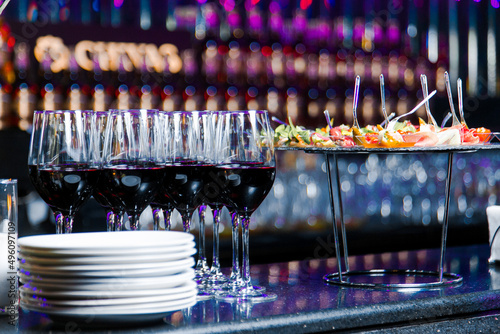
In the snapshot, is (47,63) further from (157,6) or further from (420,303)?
(420,303)

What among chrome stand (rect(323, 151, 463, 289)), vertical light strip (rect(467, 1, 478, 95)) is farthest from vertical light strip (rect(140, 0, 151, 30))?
chrome stand (rect(323, 151, 463, 289))

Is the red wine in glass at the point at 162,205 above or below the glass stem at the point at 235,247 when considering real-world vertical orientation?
above

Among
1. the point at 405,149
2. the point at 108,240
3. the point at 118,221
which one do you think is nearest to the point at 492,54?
the point at 405,149

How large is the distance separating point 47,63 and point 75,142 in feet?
12.0

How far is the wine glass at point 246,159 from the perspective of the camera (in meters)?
1.10

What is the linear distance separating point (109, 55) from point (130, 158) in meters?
3.84

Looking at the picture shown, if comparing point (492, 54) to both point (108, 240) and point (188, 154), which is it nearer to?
point (188, 154)

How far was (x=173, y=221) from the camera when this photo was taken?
324cm

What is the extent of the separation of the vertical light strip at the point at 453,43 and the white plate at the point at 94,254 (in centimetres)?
599

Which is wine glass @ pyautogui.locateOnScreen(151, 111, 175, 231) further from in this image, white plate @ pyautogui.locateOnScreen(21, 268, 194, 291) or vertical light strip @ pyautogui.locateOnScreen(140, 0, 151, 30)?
vertical light strip @ pyautogui.locateOnScreen(140, 0, 151, 30)

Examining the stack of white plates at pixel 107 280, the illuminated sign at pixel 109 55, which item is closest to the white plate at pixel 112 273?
the stack of white plates at pixel 107 280

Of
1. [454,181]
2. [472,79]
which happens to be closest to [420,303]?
[454,181]

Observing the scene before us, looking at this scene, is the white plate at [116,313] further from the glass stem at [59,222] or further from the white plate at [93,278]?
the glass stem at [59,222]

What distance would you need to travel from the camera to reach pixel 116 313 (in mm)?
890
